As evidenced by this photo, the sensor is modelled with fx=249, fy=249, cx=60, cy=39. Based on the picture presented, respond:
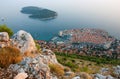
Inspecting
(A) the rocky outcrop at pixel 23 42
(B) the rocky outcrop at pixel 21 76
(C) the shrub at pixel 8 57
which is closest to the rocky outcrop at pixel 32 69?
(B) the rocky outcrop at pixel 21 76

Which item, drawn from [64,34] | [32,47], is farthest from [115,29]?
[32,47]

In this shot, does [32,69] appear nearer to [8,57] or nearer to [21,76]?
[21,76]

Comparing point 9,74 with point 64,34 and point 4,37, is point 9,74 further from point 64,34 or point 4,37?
point 64,34

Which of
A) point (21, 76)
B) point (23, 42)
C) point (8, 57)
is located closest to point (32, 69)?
point (21, 76)

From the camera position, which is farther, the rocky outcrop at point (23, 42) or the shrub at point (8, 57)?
the rocky outcrop at point (23, 42)

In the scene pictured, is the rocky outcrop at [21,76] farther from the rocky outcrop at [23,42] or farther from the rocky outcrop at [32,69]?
the rocky outcrop at [23,42]

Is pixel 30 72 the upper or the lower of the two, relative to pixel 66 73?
upper

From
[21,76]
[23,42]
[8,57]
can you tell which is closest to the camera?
[21,76]

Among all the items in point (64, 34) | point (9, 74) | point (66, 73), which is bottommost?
point (64, 34)

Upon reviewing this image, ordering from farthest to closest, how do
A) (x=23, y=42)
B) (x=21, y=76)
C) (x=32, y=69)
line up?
(x=23, y=42), (x=32, y=69), (x=21, y=76)

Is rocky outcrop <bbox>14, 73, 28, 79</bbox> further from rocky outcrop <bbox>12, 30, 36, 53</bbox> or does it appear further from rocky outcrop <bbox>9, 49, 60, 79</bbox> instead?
rocky outcrop <bbox>12, 30, 36, 53</bbox>

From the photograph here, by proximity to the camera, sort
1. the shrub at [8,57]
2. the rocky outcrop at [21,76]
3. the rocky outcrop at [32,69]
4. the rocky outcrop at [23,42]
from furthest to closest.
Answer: the rocky outcrop at [23,42] < the shrub at [8,57] < the rocky outcrop at [32,69] < the rocky outcrop at [21,76]
